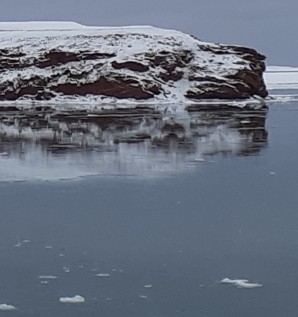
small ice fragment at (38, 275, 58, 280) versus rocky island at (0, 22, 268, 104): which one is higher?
rocky island at (0, 22, 268, 104)

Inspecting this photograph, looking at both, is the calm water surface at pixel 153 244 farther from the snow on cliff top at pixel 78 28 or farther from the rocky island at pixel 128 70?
the snow on cliff top at pixel 78 28

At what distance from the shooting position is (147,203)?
8.79m

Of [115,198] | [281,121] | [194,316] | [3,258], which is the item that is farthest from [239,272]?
[281,121]

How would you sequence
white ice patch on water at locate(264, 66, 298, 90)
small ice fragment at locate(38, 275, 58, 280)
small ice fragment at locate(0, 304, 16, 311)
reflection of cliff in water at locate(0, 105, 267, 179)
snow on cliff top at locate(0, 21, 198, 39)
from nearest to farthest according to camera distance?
small ice fragment at locate(0, 304, 16, 311) < small ice fragment at locate(38, 275, 58, 280) < reflection of cliff in water at locate(0, 105, 267, 179) < snow on cliff top at locate(0, 21, 198, 39) < white ice patch on water at locate(264, 66, 298, 90)

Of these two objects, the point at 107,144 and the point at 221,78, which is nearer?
the point at 107,144

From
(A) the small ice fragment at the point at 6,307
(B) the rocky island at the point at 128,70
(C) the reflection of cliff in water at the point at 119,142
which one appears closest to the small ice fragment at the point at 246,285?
(A) the small ice fragment at the point at 6,307

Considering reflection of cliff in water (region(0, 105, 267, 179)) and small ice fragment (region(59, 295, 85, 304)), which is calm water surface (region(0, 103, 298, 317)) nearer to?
small ice fragment (region(59, 295, 85, 304))

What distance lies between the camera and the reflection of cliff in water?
11844 millimetres

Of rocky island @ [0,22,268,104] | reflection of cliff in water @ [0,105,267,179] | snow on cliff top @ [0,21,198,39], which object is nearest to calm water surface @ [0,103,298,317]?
reflection of cliff in water @ [0,105,267,179]

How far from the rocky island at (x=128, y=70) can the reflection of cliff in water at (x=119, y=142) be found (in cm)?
965

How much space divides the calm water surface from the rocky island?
23.7m

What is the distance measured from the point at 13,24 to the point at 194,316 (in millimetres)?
46657

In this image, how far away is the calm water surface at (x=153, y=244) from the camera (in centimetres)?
521

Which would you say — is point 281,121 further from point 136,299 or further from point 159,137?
point 136,299
